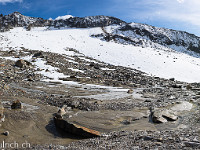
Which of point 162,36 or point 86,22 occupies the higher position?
point 86,22

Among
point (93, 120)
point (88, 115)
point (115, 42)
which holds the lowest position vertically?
point (93, 120)

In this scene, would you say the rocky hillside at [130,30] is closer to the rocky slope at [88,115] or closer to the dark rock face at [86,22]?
the dark rock face at [86,22]

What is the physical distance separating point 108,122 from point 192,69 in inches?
1180

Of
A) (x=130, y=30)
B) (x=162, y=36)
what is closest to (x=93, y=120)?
(x=130, y=30)

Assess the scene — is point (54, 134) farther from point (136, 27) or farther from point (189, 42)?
point (189, 42)

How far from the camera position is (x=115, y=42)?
199ft

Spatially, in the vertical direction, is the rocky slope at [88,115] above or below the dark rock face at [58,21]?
below

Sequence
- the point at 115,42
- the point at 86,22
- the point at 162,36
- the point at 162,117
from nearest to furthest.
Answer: the point at 162,117 → the point at 115,42 → the point at 162,36 → the point at 86,22

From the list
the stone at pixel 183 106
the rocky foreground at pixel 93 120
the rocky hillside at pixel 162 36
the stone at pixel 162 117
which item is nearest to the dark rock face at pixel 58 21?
the rocky hillside at pixel 162 36

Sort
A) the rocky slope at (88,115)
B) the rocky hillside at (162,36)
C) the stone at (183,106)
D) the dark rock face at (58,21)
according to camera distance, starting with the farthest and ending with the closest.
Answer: the dark rock face at (58,21) < the rocky hillside at (162,36) < the stone at (183,106) < the rocky slope at (88,115)

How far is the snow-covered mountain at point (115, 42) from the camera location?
32.1 m

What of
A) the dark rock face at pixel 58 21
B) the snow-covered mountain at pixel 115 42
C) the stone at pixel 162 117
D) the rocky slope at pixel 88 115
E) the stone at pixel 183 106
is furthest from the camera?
the dark rock face at pixel 58 21

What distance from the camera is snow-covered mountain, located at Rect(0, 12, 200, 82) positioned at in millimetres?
32125

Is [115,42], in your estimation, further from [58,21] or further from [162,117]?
[58,21]
